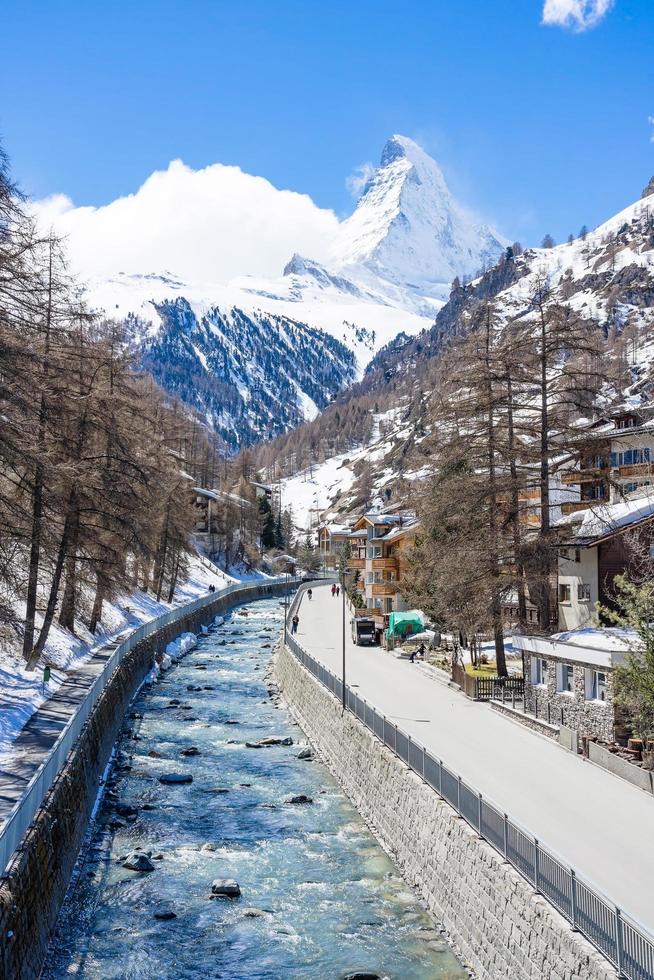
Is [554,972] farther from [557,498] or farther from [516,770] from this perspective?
[557,498]

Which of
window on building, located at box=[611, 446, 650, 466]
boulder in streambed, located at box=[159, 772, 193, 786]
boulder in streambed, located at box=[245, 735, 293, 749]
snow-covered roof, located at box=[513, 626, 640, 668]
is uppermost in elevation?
window on building, located at box=[611, 446, 650, 466]

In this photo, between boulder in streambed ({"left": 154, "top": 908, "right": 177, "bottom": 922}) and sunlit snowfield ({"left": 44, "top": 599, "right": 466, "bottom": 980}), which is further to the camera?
boulder in streambed ({"left": 154, "top": 908, "right": 177, "bottom": 922})

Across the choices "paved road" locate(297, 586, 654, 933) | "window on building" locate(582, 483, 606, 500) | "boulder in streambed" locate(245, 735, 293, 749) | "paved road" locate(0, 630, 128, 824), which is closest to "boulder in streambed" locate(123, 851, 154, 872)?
"paved road" locate(0, 630, 128, 824)

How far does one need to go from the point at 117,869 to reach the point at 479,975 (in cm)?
980

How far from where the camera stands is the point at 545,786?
20.1 metres

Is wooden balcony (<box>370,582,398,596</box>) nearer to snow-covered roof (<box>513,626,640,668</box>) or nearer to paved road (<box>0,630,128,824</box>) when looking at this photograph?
paved road (<box>0,630,128,824</box>)

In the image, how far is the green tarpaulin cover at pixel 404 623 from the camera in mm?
52906

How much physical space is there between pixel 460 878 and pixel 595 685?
9.51 metres

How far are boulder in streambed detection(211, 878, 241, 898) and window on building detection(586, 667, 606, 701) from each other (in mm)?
11250

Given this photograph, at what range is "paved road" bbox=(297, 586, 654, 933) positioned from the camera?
48.7 ft

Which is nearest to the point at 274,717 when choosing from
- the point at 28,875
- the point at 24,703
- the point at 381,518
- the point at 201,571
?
the point at 24,703

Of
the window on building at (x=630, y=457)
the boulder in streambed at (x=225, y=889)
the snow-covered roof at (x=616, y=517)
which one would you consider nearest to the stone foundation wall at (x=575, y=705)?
the snow-covered roof at (x=616, y=517)

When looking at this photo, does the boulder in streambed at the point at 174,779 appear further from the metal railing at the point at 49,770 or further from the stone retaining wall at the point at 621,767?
the stone retaining wall at the point at 621,767

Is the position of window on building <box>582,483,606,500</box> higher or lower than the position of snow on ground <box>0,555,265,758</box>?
higher
